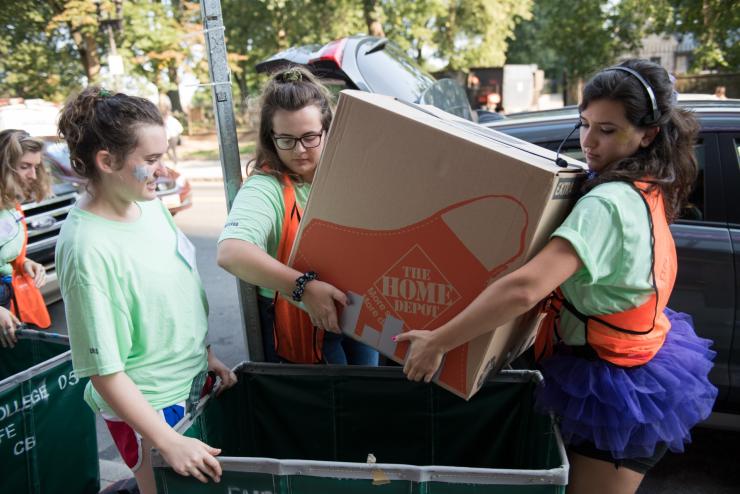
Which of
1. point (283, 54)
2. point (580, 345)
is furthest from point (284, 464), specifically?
point (283, 54)

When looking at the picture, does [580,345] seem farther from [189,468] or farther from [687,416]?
[189,468]

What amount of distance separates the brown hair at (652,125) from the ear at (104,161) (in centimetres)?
118

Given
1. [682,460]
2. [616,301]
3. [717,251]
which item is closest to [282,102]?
[616,301]

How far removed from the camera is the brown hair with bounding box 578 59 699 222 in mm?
1467

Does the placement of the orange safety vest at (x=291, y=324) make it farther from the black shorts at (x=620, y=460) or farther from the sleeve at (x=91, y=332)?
the black shorts at (x=620, y=460)

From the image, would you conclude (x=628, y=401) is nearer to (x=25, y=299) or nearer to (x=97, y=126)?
(x=97, y=126)

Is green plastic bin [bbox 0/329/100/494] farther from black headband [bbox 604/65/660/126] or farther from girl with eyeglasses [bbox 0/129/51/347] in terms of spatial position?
black headband [bbox 604/65/660/126]

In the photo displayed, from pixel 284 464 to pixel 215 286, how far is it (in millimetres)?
5138

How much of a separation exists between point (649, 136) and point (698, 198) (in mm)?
1515

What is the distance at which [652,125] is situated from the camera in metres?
1.50

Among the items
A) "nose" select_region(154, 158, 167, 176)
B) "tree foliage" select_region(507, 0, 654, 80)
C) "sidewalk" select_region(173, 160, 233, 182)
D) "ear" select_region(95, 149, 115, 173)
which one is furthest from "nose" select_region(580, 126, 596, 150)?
"tree foliage" select_region(507, 0, 654, 80)

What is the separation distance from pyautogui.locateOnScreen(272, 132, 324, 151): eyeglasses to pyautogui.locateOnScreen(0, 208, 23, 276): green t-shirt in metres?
2.00

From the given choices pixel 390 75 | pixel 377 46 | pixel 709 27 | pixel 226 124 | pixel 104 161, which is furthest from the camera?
pixel 709 27

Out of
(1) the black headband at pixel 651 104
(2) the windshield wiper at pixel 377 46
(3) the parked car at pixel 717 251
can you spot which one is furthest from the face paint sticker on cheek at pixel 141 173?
(2) the windshield wiper at pixel 377 46
